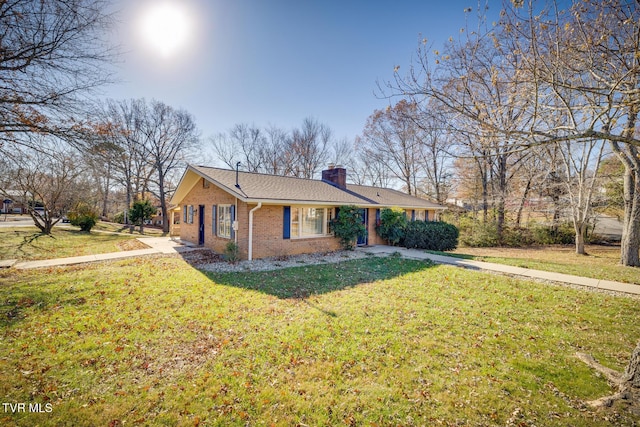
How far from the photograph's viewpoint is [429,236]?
15.1 meters

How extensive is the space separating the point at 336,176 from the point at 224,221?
8.31 m

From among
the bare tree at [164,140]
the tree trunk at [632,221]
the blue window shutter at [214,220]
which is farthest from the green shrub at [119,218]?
the tree trunk at [632,221]

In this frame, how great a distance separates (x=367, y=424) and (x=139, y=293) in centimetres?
629

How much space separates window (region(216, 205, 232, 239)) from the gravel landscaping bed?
1.02m

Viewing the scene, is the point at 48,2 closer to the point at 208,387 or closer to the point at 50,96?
the point at 50,96

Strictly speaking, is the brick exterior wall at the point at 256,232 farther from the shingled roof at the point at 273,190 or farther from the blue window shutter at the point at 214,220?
the shingled roof at the point at 273,190

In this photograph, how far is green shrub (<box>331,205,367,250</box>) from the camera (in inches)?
531

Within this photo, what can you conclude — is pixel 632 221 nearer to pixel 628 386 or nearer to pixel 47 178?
pixel 628 386

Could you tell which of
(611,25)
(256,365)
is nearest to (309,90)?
(611,25)

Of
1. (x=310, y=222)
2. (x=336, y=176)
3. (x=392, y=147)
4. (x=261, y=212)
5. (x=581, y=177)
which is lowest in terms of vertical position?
(x=310, y=222)

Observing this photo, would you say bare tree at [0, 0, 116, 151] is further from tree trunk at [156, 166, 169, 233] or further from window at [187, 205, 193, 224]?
tree trunk at [156, 166, 169, 233]

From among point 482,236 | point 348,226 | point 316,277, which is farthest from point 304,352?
point 482,236

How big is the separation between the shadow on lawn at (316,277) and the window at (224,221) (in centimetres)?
345

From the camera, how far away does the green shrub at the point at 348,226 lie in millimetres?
13500
